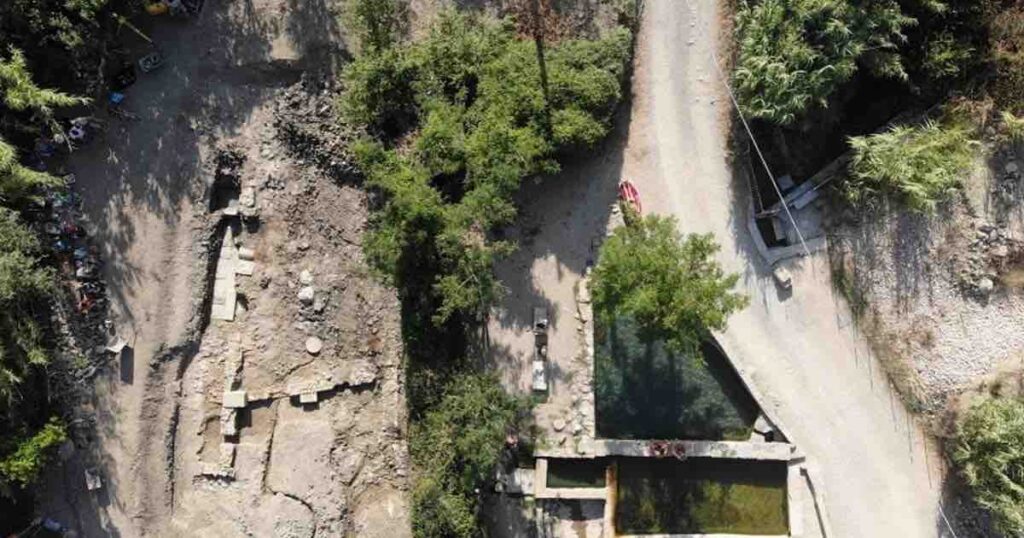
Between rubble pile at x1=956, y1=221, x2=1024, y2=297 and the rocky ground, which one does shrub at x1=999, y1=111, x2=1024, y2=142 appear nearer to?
the rocky ground

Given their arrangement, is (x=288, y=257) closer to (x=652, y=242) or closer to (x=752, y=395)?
(x=652, y=242)

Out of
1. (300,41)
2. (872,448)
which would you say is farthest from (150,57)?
(872,448)

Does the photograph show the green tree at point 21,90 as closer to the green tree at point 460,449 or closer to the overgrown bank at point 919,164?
the green tree at point 460,449

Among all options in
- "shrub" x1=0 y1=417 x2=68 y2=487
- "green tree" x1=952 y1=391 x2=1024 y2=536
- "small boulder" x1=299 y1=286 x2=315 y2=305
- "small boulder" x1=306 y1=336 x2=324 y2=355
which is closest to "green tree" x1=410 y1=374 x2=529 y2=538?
"small boulder" x1=306 y1=336 x2=324 y2=355

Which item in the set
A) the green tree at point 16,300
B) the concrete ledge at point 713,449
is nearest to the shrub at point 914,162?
the concrete ledge at point 713,449

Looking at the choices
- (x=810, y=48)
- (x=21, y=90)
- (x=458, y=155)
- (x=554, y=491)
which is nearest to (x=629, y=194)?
(x=458, y=155)

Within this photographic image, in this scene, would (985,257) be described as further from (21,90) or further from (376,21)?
(21,90)
